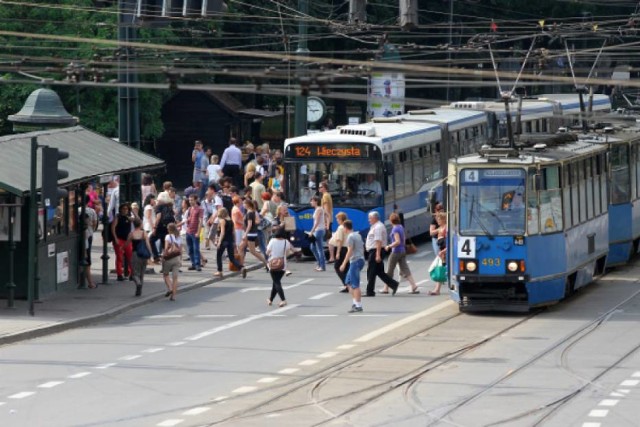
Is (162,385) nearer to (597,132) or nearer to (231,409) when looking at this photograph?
(231,409)

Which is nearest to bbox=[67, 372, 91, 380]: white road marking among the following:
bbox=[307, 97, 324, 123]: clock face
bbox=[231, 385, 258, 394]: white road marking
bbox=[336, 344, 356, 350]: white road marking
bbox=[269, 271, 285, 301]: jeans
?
bbox=[231, 385, 258, 394]: white road marking

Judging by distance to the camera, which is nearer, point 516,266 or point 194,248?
A: point 516,266

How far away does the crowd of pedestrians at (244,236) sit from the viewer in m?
28.1

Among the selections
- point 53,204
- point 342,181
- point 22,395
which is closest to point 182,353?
point 22,395

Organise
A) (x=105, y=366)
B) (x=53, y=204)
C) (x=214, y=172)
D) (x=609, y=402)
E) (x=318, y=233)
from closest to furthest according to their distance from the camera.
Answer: (x=609, y=402) → (x=105, y=366) → (x=53, y=204) → (x=318, y=233) → (x=214, y=172)

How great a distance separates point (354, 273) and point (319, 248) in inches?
257

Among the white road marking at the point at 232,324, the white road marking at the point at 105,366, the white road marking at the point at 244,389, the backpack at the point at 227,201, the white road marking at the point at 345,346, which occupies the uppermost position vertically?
the backpack at the point at 227,201

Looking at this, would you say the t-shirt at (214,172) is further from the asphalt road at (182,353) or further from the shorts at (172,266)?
the shorts at (172,266)

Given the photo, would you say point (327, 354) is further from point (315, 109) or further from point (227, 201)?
point (315, 109)

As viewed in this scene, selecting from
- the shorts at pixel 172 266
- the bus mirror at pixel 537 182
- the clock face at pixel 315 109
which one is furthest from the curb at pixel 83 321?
the clock face at pixel 315 109

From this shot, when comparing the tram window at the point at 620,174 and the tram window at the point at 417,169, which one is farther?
the tram window at the point at 417,169

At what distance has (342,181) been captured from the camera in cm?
3512

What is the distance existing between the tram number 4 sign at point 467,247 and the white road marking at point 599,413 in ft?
26.6

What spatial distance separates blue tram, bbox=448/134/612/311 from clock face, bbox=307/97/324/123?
20591 mm
